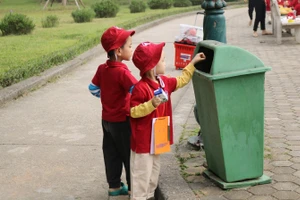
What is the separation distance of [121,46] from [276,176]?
155 cm

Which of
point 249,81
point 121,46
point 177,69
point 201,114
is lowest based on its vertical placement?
point 177,69

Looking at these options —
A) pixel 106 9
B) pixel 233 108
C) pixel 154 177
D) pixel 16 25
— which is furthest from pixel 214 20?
pixel 106 9

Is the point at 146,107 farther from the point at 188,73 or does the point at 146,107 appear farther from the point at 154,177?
the point at 154,177

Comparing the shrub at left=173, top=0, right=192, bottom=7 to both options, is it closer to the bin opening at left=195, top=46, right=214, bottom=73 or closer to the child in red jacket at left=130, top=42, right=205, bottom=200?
the bin opening at left=195, top=46, right=214, bottom=73

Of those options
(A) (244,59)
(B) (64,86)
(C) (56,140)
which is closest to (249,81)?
(A) (244,59)

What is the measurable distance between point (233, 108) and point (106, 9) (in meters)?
20.7

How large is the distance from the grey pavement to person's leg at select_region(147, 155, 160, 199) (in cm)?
11

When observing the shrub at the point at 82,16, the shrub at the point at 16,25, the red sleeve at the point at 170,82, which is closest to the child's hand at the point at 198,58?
the red sleeve at the point at 170,82

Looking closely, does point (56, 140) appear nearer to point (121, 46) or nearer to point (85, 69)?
point (121, 46)

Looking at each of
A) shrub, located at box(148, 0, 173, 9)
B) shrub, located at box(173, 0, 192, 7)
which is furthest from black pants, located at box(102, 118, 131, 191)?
shrub, located at box(173, 0, 192, 7)

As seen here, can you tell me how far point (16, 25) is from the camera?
57.6 ft

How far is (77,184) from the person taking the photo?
194 inches

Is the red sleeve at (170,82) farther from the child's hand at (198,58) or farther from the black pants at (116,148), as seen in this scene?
the black pants at (116,148)

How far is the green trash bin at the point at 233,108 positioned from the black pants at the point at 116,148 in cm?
61
